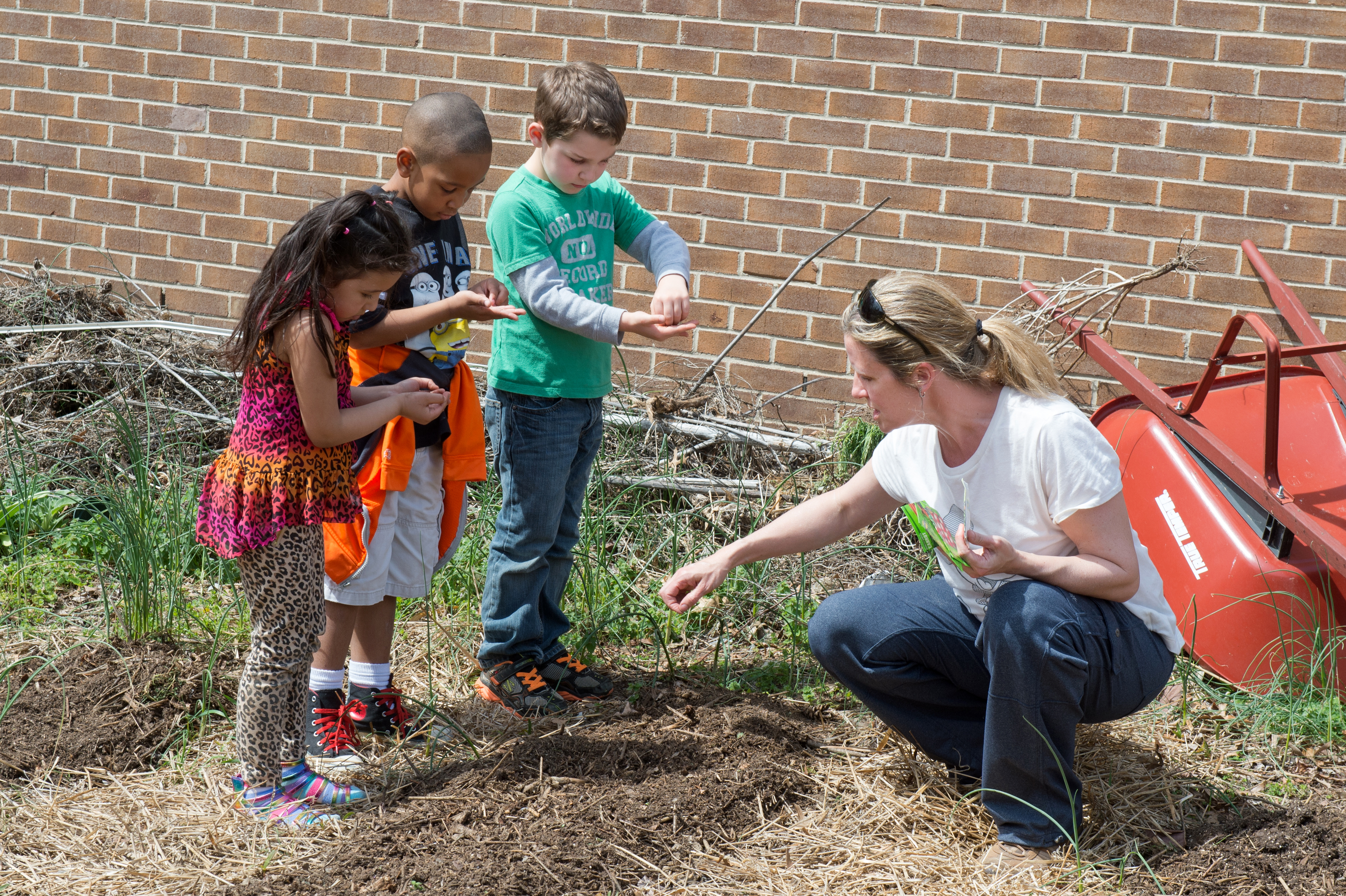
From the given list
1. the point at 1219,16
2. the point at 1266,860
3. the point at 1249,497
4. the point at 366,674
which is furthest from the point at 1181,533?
the point at 366,674

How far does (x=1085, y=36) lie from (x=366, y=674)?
3323mm

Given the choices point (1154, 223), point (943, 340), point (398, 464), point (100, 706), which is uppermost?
point (1154, 223)

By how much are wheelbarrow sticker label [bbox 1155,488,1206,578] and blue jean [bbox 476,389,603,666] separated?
1.67 m

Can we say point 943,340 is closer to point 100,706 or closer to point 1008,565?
point 1008,565

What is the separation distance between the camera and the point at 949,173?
411 centimetres

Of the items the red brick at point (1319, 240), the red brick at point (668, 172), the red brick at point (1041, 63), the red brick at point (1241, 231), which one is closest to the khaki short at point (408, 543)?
the red brick at point (668, 172)

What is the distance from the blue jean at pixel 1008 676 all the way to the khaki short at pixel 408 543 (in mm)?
1016

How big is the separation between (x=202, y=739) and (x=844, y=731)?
5.48 ft

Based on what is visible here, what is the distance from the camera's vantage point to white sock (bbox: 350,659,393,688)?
281 centimetres

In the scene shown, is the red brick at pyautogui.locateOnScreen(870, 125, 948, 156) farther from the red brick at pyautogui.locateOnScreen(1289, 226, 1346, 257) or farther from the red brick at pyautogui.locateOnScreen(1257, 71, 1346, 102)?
the red brick at pyautogui.locateOnScreen(1289, 226, 1346, 257)

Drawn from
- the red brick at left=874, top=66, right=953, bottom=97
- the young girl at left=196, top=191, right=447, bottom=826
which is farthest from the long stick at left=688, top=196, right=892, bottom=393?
the young girl at left=196, top=191, right=447, bottom=826

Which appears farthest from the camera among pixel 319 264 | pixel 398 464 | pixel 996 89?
pixel 996 89

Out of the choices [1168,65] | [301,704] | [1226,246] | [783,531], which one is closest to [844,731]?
[783,531]

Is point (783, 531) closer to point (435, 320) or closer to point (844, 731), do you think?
point (844, 731)
